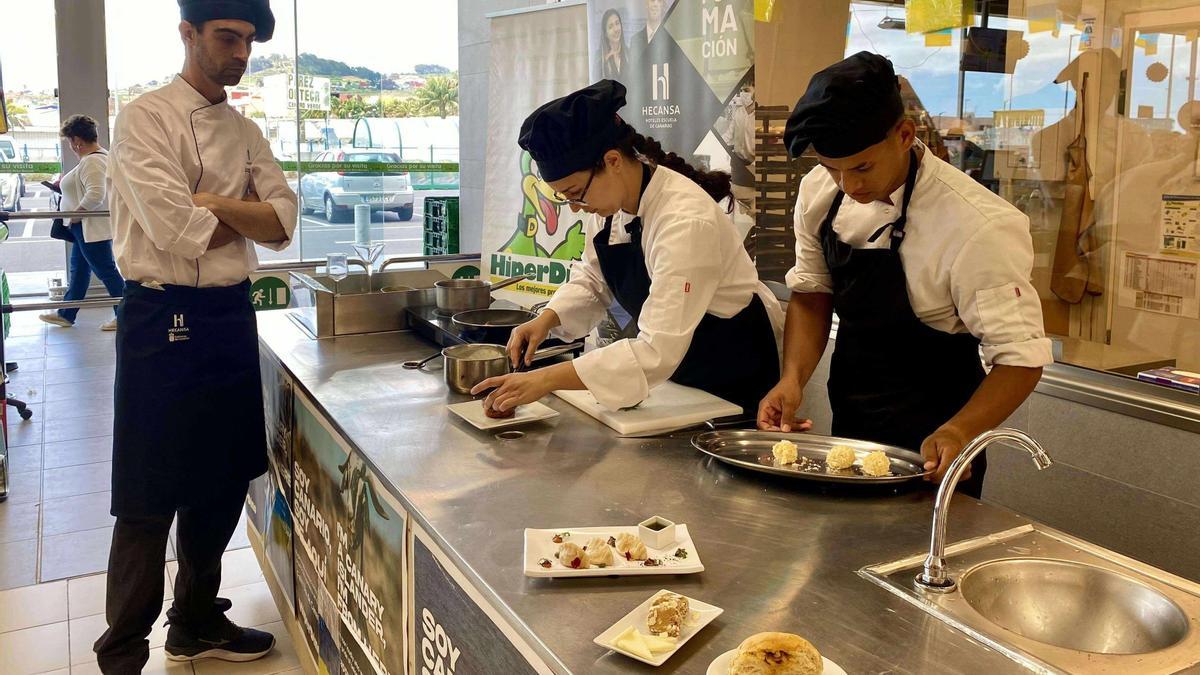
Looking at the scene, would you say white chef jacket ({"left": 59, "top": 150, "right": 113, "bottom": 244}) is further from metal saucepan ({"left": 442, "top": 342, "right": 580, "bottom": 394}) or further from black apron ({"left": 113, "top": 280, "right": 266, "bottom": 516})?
metal saucepan ({"left": 442, "top": 342, "right": 580, "bottom": 394})

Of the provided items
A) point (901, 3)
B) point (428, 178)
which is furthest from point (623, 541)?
point (428, 178)

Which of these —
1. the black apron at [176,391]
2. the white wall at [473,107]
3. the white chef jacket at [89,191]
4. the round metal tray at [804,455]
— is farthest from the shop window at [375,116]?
the round metal tray at [804,455]

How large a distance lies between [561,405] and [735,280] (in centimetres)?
53

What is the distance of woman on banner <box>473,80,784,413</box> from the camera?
2084 mm

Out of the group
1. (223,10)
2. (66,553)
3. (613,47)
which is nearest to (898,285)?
(223,10)

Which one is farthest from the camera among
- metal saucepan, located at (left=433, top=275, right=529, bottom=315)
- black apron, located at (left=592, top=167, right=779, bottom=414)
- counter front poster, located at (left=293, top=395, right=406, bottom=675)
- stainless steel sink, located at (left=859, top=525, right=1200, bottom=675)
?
metal saucepan, located at (left=433, top=275, right=529, bottom=315)

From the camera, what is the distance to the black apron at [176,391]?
2.51 m

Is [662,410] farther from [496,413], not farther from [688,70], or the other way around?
[688,70]

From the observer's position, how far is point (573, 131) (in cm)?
205

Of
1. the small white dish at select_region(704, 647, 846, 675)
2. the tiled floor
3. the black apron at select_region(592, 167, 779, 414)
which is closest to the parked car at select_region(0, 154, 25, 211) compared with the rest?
the tiled floor

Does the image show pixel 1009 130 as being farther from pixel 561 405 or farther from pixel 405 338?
pixel 405 338

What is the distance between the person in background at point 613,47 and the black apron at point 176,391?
6.82 feet

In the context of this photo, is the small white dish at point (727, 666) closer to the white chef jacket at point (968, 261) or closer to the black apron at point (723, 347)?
the white chef jacket at point (968, 261)

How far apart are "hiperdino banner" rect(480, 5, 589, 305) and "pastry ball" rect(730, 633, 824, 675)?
3567mm
